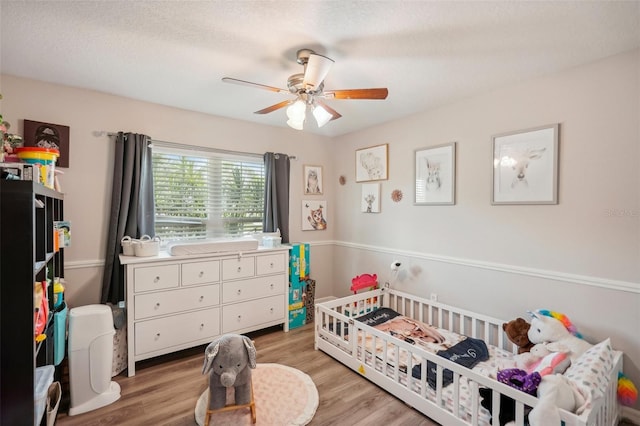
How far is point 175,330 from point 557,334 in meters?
2.97

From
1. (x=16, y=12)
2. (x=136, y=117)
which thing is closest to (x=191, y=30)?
(x=16, y=12)

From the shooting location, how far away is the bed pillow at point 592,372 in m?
1.42

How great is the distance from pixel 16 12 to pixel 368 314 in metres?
3.35

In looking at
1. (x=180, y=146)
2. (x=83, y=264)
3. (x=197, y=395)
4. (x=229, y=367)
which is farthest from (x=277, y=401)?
(x=180, y=146)

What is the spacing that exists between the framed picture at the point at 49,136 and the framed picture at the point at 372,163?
2.99 m

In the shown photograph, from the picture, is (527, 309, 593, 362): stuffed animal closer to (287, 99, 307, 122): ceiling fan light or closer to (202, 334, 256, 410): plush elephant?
(202, 334, 256, 410): plush elephant

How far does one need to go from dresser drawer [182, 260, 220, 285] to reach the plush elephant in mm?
893

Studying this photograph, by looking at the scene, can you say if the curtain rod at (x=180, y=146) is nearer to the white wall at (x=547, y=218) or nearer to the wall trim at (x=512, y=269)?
the wall trim at (x=512, y=269)

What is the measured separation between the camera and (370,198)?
362 cm

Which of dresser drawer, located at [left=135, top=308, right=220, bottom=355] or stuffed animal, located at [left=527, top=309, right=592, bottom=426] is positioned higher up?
stuffed animal, located at [left=527, top=309, right=592, bottom=426]

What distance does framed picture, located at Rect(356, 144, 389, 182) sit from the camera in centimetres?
343

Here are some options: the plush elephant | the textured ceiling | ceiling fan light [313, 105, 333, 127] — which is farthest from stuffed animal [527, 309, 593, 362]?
ceiling fan light [313, 105, 333, 127]

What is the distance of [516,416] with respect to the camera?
148cm

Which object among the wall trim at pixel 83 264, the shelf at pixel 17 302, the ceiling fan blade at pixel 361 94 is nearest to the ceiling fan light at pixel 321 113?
the ceiling fan blade at pixel 361 94
